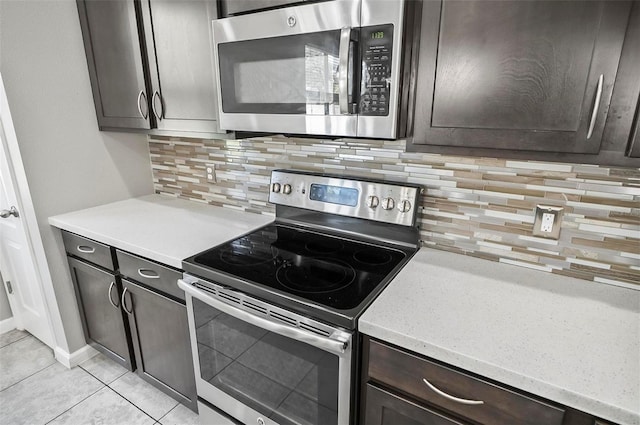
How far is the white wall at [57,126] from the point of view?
170 cm

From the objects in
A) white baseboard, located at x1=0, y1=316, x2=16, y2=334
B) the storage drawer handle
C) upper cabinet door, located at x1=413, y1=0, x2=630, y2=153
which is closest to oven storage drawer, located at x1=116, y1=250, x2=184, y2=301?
the storage drawer handle

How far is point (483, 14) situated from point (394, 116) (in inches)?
13.2

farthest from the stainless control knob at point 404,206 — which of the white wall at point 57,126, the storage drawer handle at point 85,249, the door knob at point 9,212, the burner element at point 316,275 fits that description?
the door knob at point 9,212

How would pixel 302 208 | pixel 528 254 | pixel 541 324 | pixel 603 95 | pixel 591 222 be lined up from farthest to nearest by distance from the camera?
pixel 302 208 < pixel 528 254 < pixel 591 222 < pixel 541 324 < pixel 603 95

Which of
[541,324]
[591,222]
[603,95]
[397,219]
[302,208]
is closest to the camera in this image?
[603,95]

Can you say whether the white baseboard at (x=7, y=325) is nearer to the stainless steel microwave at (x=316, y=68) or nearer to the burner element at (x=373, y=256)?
the stainless steel microwave at (x=316, y=68)

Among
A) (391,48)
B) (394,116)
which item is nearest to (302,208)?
(394,116)

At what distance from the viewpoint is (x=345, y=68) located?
106cm

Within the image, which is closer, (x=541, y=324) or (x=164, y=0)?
(x=541, y=324)

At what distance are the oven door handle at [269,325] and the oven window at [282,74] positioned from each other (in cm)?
69

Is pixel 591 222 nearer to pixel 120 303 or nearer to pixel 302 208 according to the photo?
pixel 302 208

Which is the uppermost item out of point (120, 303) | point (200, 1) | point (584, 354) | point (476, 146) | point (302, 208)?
point (200, 1)

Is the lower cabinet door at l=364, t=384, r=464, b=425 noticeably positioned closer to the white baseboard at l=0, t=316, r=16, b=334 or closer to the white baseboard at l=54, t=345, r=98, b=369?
the white baseboard at l=54, t=345, r=98, b=369

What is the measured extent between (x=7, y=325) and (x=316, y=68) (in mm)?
2794
